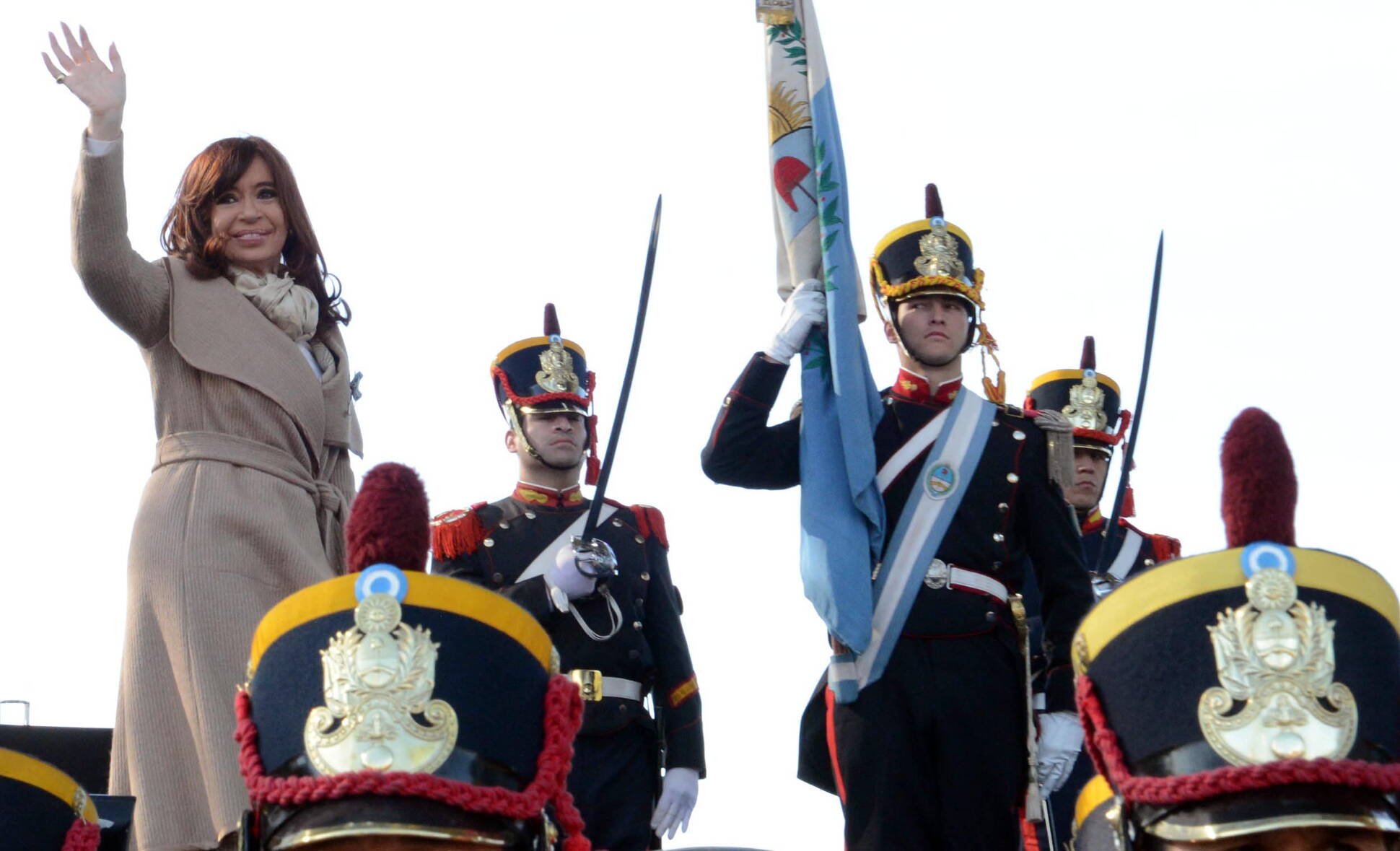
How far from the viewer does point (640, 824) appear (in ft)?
25.7

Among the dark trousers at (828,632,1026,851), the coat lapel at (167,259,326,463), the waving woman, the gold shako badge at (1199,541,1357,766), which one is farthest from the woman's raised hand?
the gold shako badge at (1199,541,1357,766)

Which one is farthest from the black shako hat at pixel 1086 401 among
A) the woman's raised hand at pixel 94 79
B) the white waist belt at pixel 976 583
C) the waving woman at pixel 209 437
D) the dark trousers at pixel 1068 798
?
the woman's raised hand at pixel 94 79

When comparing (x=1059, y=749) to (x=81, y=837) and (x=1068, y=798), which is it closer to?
(x=1068, y=798)

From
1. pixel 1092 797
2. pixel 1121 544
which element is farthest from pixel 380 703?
pixel 1121 544

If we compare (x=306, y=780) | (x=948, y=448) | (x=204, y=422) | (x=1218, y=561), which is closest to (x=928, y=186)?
(x=948, y=448)

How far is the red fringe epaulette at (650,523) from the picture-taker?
27.3 ft

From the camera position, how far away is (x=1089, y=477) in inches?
A: 400

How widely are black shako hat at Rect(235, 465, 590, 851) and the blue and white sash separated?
1653 mm

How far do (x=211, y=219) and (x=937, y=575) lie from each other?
7.88ft

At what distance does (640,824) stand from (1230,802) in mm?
3406

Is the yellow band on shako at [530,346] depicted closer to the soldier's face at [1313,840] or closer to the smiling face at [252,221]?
the smiling face at [252,221]

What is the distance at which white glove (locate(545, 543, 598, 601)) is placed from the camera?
25.5 feet

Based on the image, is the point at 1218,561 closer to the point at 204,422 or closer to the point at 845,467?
the point at 845,467

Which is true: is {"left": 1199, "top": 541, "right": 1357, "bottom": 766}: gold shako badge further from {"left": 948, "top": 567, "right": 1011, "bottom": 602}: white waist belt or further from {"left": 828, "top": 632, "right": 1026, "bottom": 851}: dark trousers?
{"left": 948, "top": 567, "right": 1011, "bottom": 602}: white waist belt
